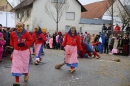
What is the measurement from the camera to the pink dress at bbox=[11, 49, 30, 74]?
8.55 metres

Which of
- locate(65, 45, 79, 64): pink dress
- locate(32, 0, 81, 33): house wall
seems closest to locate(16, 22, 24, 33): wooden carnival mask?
locate(65, 45, 79, 64): pink dress

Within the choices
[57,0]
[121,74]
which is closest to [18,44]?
[121,74]

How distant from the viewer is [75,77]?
1005cm

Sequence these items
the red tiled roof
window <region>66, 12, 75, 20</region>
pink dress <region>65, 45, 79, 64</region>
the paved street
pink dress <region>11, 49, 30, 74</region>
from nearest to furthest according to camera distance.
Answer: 1. pink dress <region>11, 49, 30, 74</region>
2. the paved street
3. pink dress <region>65, 45, 79, 64</region>
4. window <region>66, 12, 75, 20</region>
5. the red tiled roof

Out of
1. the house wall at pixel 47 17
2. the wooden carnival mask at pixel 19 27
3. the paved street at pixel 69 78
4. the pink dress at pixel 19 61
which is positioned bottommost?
the paved street at pixel 69 78

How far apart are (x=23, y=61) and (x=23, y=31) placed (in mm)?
907

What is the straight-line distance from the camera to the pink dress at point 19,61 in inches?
336

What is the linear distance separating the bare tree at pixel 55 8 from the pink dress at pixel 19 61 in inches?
1381

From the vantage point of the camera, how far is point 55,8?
4450 centimetres

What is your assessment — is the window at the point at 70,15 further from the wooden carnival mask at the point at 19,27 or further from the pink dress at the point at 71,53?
the wooden carnival mask at the point at 19,27

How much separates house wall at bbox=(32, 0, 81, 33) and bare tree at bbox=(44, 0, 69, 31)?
25.5 inches

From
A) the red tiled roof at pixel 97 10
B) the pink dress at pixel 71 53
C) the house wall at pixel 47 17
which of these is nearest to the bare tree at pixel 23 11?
the house wall at pixel 47 17

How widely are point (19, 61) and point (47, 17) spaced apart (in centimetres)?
3651

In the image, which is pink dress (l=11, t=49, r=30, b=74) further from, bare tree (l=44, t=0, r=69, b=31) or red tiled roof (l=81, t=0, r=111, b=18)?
red tiled roof (l=81, t=0, r=111, b=18)
